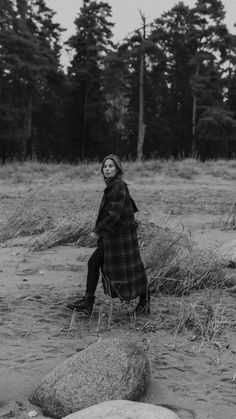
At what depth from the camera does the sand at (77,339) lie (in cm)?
288

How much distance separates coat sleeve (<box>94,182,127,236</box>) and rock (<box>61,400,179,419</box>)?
187 centimetres

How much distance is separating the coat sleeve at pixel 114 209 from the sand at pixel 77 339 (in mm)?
701

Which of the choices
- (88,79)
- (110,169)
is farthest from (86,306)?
(88,79)

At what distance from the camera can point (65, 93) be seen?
32375 mm

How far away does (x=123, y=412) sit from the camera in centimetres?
234

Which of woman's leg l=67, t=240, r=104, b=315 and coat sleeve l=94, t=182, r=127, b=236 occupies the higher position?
coat sleeve l=94, t=182, r=127, b=236

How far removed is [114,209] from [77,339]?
43.0 inches

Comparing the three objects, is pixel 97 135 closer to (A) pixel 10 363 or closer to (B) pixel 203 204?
(B) pixel 203 204

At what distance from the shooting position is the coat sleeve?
4.13 metres

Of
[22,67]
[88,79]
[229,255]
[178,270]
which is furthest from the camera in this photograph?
[88,79]

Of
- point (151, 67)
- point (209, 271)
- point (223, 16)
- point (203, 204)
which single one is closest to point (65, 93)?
point (151, 67)

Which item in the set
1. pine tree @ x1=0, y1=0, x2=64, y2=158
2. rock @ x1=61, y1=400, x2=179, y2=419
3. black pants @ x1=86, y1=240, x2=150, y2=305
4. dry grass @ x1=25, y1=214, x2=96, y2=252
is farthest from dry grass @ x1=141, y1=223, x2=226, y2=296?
pine tree @ x1=0, y1=0, x2=64, y2=158

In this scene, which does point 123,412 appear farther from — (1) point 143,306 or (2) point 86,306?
(1) point 143,306

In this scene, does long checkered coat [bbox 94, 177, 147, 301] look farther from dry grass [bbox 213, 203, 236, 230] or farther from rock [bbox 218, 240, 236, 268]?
dry grass [bbox 213, 203, 236, 230]
